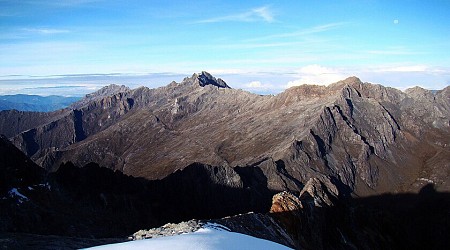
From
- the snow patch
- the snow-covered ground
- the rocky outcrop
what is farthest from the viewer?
the snow patch

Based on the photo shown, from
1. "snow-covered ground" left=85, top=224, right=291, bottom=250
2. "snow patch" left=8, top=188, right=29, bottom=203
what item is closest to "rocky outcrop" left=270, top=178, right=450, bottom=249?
"snow-covered ground" left=85, top=224, right=291, bottom=250

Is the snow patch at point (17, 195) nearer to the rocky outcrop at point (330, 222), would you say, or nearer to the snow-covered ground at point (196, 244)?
the rocky outcrop at point (330, 222)

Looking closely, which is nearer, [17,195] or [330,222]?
[330,222]

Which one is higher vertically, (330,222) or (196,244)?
(196,244)

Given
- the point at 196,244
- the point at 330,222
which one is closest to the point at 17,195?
the point at 330,222

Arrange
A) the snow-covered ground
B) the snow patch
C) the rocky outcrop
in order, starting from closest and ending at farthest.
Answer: the snow-covered ground, the rocky outcrop, the snow patch

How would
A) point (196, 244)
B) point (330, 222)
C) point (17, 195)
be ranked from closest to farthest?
point (196, 244)
point (330, 222)
point (17, 195)

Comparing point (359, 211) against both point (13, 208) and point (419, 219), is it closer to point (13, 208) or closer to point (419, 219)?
point (13, 208)

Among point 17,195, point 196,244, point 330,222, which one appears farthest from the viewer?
point 17,195

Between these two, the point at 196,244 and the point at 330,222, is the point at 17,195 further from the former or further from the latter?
the point at 196,244

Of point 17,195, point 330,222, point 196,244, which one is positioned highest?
point 196,244

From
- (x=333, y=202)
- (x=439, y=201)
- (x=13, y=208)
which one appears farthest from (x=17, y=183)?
(x=439, y=201)

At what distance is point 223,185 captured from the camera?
478ft

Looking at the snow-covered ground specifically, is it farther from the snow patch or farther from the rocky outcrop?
the snow patch
